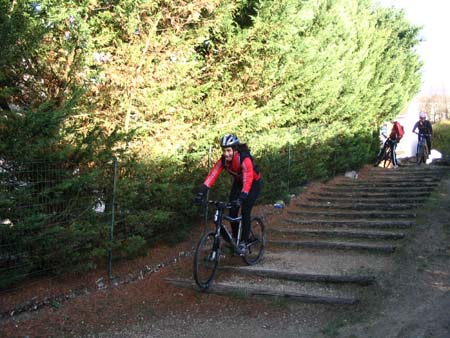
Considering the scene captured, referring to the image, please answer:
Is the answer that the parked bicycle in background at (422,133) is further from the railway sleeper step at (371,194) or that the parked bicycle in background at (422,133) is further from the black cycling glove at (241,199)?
the black cycling glove at (241,199)

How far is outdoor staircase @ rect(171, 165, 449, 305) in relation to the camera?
6250 mm

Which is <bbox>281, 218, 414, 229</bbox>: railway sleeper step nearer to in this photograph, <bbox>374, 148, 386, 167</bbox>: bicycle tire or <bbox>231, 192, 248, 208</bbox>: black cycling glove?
<bbox>231, 192, 248, 208</bbox>: black cycling glove

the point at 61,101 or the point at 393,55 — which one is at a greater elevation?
the point at 393,55

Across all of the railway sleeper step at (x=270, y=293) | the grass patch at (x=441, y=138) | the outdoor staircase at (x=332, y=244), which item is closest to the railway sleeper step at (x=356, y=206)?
the outdoor staircase at (x=332, y=244)

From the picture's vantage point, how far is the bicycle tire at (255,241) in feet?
Answer: 24.2

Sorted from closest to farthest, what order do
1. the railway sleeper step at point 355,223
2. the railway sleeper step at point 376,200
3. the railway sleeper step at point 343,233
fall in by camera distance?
1. the railway sleeper step at point 343,233
2. the railway sleeper step at point 355,223
3. the railway sleeper step at point 376,200

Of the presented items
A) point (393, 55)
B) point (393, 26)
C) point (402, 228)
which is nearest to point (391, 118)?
point (393, 55)

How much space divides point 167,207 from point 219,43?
3.87m

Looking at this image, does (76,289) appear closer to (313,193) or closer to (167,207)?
(167,207)

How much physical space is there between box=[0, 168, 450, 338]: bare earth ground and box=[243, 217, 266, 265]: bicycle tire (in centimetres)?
130

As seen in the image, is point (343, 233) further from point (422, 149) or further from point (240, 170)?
point (422, 149)

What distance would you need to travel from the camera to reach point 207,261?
21.0 ft

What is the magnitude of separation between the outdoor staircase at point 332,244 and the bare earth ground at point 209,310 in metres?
0.26

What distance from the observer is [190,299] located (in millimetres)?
6160
